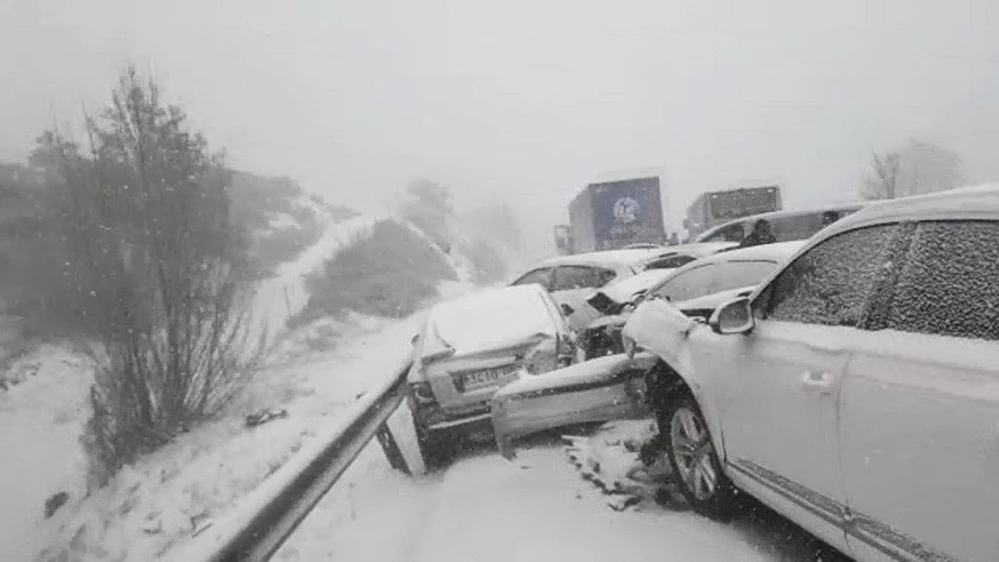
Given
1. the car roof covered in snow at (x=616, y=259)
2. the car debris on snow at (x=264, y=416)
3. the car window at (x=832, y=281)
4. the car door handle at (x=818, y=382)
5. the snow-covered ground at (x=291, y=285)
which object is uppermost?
the car window at (x=832, y=281)

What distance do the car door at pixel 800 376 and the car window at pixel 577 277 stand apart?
7524mm

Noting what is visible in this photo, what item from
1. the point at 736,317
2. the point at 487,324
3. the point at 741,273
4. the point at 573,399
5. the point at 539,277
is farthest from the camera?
the point at 539,277

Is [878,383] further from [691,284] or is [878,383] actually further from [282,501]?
[691,284]

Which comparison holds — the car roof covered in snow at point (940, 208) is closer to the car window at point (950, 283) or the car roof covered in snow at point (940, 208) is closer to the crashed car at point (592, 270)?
the car window at point (950, 283)

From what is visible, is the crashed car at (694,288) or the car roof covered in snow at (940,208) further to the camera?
the crashed car at (694,288)

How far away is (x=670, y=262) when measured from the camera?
34.7 feet

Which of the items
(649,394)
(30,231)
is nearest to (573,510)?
(649,394)

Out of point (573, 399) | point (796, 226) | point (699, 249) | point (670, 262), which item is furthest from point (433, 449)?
point (796, 226)

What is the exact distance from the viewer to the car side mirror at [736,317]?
3613mm

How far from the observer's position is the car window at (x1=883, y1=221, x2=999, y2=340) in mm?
2264

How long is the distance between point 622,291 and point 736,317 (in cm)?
558

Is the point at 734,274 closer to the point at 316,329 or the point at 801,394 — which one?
the point at 801,394

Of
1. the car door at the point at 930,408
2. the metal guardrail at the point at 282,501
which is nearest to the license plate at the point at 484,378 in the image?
the metal guardrail at the point at 282,501

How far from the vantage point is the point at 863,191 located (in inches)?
1913
